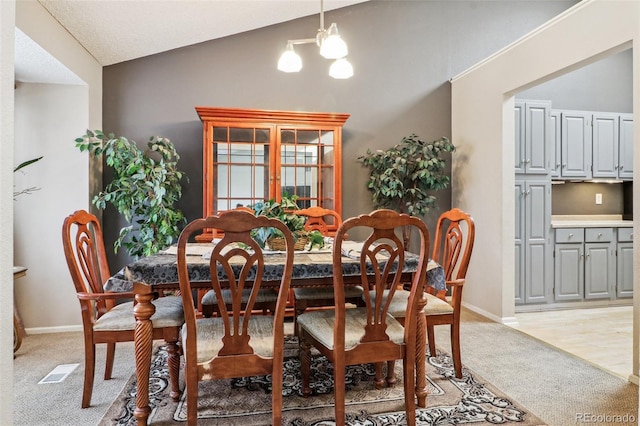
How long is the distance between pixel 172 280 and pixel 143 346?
0.33 metres

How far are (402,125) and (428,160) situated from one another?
0.67 meters

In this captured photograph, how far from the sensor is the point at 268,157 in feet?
11.8

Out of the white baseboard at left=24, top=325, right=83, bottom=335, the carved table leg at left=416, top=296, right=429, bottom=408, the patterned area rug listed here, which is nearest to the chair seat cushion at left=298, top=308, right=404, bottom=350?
the carved table leg at left=416, top=296, right=429, bottom=408

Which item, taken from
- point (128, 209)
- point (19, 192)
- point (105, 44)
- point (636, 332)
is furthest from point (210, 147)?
point (636, 332)

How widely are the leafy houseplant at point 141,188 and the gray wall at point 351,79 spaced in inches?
17.5

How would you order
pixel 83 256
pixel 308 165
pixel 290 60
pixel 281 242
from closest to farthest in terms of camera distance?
pixel 83 256, pixel 281 242, pixel 290 60, pixel 308 165

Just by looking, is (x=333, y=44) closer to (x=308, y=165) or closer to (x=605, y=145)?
(x=308, y=165)

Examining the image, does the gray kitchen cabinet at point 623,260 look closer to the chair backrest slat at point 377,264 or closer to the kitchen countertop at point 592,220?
the kitchen countertop at point 592,220

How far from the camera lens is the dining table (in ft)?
5.64

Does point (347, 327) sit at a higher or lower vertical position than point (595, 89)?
lower

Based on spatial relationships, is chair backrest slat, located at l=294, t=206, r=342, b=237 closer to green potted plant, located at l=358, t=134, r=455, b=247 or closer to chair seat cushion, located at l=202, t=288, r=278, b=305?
green potted plant, located at l=358, t=134, r=455, b=247

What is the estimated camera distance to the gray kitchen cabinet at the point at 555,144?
407cm

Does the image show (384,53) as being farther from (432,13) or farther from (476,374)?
(476,374)

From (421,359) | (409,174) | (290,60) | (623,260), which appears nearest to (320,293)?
(421,359)
